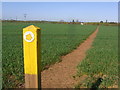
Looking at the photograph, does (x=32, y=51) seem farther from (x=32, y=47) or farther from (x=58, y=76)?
(x=58, y=76)

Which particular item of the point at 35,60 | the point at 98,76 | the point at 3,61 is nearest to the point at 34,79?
the point at 35,60

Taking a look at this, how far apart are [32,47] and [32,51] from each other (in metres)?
0.06

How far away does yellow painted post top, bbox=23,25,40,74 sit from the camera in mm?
2570

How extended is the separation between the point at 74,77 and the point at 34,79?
105 inches

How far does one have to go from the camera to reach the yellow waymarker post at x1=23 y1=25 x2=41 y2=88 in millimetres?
2574

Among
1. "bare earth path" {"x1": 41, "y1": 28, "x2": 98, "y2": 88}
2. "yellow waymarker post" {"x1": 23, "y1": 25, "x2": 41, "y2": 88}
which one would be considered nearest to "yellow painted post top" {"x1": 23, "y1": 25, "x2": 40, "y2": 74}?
"yellow waymarker post" {"x1": 23, "y1": 25, "x2": 41, "y2": 88}

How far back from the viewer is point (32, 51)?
2.61 m

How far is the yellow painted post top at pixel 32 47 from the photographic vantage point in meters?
2.57

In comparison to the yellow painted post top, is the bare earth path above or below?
below

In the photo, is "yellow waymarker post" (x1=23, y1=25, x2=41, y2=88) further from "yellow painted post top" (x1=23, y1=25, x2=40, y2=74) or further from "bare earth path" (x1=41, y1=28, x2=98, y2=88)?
"bare earth path" (x1=41, y1=28, x2=98, y2=88)

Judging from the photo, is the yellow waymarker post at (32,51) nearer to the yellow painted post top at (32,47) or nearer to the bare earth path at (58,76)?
the yellow painted post top at (32,47)

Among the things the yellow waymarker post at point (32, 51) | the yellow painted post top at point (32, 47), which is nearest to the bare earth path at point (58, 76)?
the yellow waymarker post at point (32, 51)

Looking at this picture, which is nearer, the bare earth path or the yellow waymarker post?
the yellow waymarker post

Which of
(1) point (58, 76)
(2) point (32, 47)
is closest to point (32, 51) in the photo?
(2) point (32, 47)
